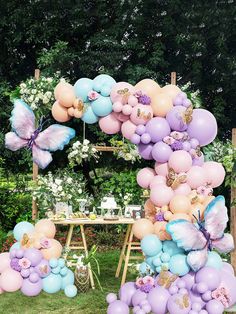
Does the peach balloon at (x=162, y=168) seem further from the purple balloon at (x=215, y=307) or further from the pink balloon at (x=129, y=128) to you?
the purple balloon at (x=215, y=307)

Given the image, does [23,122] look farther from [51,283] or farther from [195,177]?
Answer: [195,177]

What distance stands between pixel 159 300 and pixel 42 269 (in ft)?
3.37

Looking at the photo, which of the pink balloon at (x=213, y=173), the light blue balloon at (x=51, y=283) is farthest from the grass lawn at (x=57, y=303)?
the pink balloon at (x=213, y=173)

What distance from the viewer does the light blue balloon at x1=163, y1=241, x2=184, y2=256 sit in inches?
164

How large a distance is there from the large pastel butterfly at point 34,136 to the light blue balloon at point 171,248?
1.30m

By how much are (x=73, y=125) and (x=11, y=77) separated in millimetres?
1526

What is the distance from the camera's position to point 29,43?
9828 millimetres

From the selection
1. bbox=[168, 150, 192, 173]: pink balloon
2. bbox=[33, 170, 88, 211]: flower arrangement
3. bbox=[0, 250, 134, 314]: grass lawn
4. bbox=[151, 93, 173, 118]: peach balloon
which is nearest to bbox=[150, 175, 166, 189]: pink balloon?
bbox=[168, 150, 192, 173]: pink balloon

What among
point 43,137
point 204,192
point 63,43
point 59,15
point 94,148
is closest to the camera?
point 204,192

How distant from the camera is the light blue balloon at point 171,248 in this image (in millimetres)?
4168

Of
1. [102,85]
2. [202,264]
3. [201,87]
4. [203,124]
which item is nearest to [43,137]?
[102,85]

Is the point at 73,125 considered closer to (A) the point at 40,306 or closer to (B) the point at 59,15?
(B) the point at 59,15

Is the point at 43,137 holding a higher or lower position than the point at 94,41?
lower

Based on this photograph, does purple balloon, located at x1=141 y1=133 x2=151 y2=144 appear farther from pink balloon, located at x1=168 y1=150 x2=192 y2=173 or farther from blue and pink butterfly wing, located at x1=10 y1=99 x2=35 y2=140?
blue and pink butterfly wing, located at x1=10 y1=99 x2=35 y2=140
